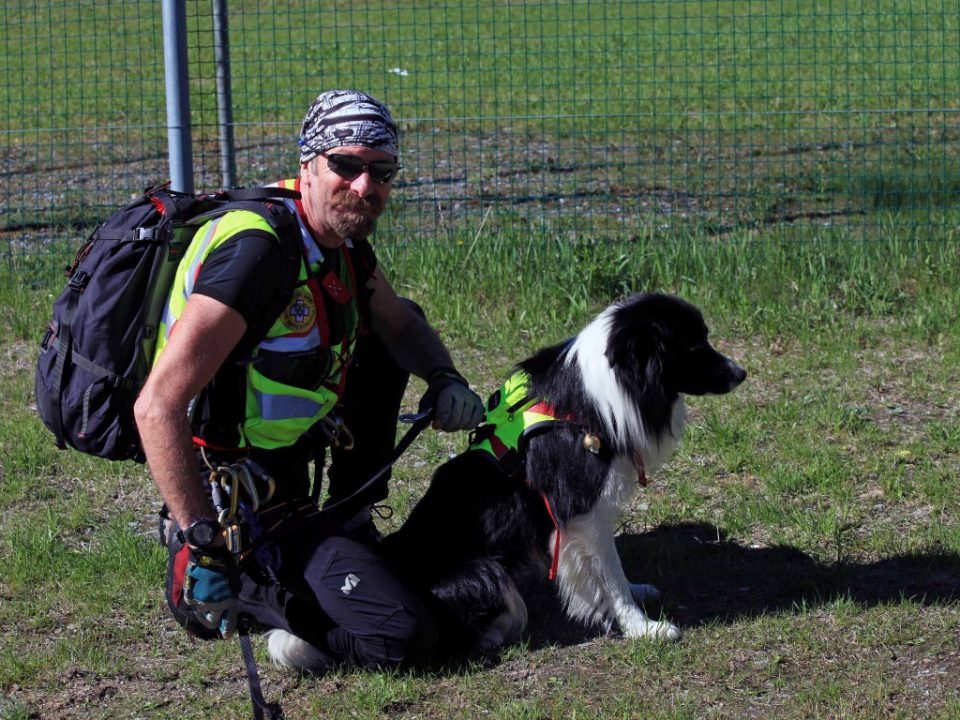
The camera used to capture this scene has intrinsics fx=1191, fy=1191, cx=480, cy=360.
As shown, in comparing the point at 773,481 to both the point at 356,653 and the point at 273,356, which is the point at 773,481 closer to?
the point at 356,653

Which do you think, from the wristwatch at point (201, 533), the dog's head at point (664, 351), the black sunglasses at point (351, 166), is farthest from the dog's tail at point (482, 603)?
the black sunglasses at point (351, 166)

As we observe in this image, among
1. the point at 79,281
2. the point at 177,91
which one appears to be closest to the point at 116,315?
the point at 79,281

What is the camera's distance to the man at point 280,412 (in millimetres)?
3002

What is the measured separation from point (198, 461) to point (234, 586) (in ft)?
1.27

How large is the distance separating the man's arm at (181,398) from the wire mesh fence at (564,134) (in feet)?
12.7

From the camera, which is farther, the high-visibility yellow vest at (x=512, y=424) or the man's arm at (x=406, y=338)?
the man's arm at (x=406, y=338)

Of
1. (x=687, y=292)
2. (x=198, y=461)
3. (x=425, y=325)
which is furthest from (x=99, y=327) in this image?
(x=687, y=292)

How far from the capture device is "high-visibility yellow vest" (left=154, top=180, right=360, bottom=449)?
319 centimetres

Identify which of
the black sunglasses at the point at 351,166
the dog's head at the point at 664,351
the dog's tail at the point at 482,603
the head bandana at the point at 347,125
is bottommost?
the dog's tail at the point at 482,603

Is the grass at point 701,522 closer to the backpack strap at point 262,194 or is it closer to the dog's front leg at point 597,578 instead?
the dog's front leg at point 597,578

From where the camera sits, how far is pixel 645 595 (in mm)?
3867

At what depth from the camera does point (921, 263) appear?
6348mm

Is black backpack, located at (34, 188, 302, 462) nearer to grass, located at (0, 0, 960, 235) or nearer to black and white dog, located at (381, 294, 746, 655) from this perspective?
black and white dog, located at (381, 294, 746, 655)

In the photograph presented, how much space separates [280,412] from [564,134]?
20.2ft
